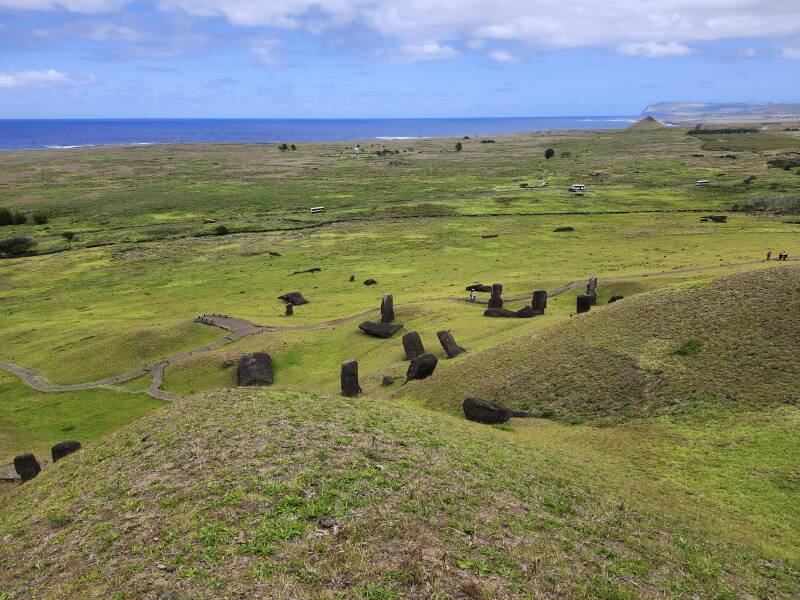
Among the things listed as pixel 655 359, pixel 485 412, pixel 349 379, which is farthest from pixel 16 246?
pixel 655 359

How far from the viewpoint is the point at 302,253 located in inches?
3698

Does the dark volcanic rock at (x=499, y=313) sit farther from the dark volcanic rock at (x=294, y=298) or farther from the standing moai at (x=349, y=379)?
the dark volcanic rock at (x=294, y=298)

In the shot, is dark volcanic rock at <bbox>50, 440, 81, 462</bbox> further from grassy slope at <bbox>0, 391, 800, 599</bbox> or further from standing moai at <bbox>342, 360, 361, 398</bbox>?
standing moai at <bbox>342, 360, 361, 398</bbox>

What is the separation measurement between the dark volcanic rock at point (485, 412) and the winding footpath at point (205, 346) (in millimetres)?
21135

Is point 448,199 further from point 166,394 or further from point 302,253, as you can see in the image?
point 166,394

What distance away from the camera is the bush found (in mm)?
99625

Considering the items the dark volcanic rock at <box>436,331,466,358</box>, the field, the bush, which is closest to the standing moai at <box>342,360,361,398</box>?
the field

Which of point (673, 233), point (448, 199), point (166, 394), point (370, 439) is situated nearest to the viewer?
point (370, 439)

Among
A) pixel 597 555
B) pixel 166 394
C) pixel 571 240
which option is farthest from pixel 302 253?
pixel 597 555

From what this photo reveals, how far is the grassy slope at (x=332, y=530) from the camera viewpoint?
547 inches

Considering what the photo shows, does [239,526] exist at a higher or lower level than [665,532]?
higher

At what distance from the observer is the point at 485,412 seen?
3042cm

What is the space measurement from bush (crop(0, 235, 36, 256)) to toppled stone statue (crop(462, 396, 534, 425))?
95.4 meters

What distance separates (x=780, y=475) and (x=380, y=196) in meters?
129
